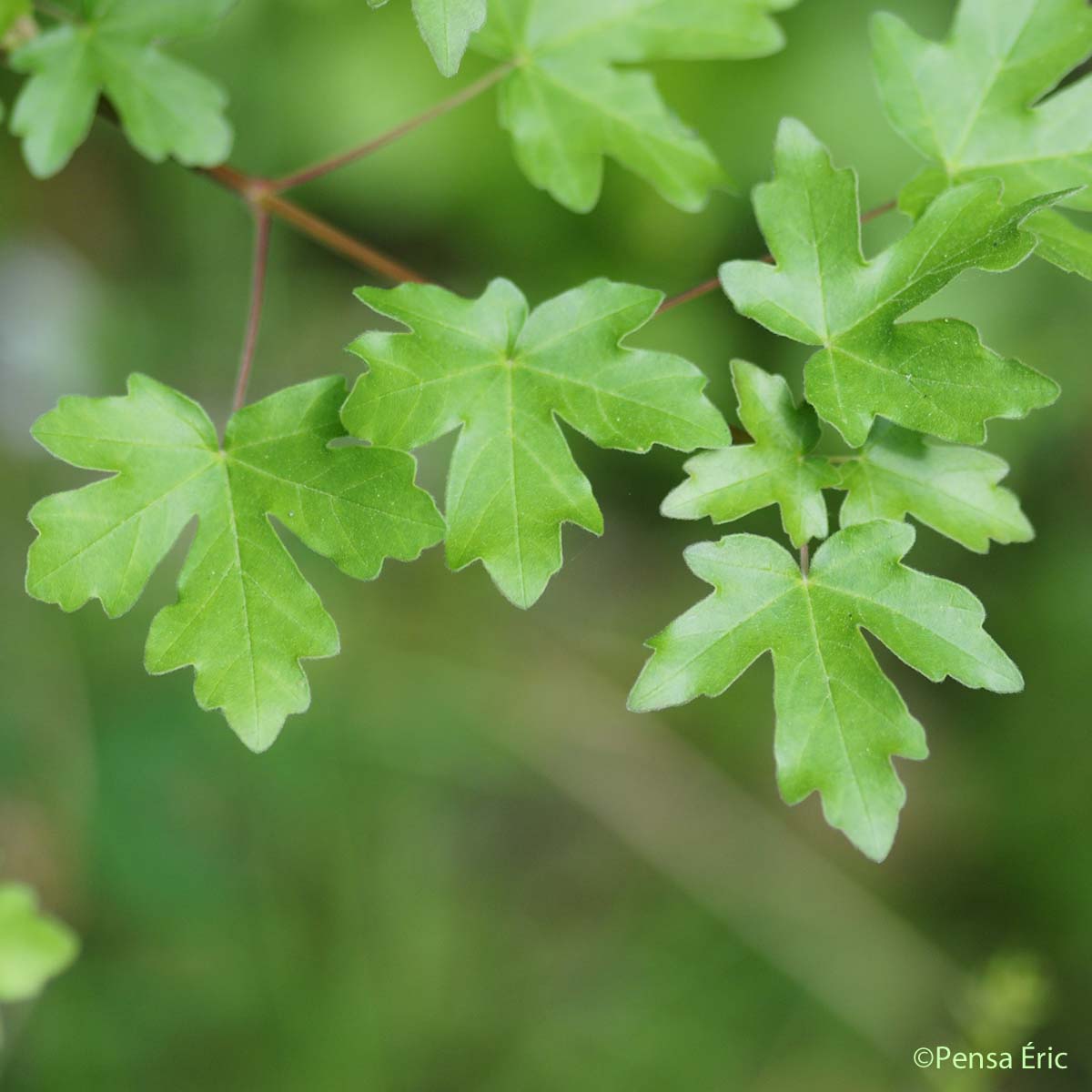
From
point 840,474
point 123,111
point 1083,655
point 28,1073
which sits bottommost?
point 28,1073

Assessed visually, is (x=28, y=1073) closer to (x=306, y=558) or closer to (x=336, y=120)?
(x=306, y=558)

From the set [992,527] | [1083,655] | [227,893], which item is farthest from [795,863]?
[992,527]

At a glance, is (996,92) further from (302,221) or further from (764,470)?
(302,221)

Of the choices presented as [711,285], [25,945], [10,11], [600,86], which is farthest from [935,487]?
[25,945]

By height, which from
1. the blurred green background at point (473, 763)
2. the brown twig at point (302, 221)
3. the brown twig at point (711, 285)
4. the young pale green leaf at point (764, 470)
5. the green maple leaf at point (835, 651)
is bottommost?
the blurred green background at point (473, 763)

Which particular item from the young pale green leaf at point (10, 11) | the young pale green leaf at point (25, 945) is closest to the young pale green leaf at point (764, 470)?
the young pale green leaf at point (10, 11)

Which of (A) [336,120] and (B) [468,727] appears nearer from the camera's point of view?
(A) [336,120]

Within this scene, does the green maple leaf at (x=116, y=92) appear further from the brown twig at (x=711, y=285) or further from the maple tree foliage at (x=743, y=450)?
the brown twig at (x=711, y=285)

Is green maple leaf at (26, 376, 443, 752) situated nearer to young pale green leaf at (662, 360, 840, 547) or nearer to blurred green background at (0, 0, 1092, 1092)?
young pale green leaf at (662, 360, 840, 547)
